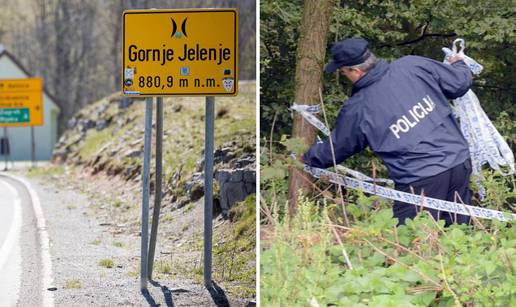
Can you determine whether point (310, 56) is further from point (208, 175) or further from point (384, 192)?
point (208, 175)

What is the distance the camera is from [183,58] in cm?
516

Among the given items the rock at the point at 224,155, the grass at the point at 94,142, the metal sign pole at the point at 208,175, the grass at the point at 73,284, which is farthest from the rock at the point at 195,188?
the grass at the point at 94,142

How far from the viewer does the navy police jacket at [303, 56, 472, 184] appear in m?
3.86

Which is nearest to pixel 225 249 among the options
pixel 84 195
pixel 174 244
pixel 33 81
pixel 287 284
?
pixel 174 244

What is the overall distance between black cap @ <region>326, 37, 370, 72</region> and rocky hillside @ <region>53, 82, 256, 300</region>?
182 cm

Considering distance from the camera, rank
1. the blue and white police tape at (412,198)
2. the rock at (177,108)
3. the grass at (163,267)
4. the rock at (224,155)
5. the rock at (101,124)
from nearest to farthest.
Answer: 1. the blue and white police tape at (412,198)
2. the grass at (163,267)
3. the rock at (224,155)
4. the rock at (177,108)
5. the rock at (101,124)

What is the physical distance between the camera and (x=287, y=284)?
11.0 feet

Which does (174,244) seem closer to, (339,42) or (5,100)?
(339,42)

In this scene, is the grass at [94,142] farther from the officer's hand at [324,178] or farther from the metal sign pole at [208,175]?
the officer's hand at [324,178]

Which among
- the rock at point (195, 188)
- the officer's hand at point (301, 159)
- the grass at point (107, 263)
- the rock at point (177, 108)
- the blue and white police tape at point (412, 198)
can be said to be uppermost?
the officer's hand at point (301, 159)

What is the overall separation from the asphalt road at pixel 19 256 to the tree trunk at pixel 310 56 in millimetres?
1829

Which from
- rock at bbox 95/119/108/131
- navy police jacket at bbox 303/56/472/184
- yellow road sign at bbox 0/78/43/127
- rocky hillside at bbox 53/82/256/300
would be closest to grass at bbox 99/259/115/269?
rocky hillside at bbox 53/82/256/300

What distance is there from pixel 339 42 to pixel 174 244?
310 centimetres

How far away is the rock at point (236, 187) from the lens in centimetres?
636
